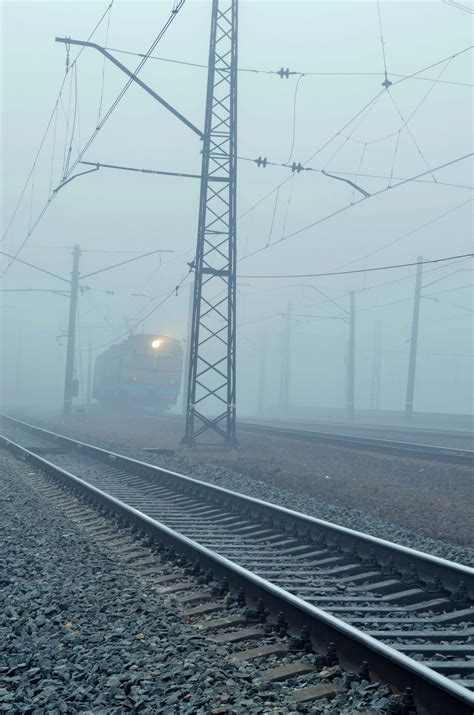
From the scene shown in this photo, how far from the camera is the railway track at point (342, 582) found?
4.55 metres

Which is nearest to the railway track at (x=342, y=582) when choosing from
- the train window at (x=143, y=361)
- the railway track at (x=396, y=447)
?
Result: the railway track at (x=396, y=447)

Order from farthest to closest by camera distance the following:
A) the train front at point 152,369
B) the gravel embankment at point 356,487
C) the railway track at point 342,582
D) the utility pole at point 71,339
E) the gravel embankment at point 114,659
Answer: the utility pole at point 71,339, the train front at point 152,369, the gravel embankment at point 356,487, the railway track at point 342,582, the gravel embankment at point 114,659

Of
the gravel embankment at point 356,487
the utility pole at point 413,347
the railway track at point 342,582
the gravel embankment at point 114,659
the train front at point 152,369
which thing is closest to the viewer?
the gravel embankment at point 114,659

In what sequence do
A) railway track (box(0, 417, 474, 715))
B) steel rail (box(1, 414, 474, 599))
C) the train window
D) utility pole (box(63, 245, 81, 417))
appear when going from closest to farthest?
railway track (box(0, 417, 474, 715)), steel rail (box(1, 414, 474, 599)), the train window, utility pole (box(63, 245, 81, 417))

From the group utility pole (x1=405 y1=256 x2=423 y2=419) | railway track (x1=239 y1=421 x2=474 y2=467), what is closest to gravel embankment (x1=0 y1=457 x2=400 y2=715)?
railway track (x1=239 y1=421 x2=474 y2=467)

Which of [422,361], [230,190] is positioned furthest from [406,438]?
[422,361]

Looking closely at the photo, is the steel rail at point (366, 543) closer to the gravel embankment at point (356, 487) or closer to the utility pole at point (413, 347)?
the gravel embankment at point (356, 487)

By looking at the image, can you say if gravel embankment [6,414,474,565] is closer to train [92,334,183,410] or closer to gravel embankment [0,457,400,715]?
gravel embankment [0,457,400,715]

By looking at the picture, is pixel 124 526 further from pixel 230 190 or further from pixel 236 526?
pixel 230 190

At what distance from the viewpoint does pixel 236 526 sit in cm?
988

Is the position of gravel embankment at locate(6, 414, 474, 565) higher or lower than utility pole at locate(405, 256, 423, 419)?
lower

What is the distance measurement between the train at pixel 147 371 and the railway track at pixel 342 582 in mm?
28922

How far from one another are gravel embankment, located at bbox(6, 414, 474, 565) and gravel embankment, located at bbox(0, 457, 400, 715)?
355 cm

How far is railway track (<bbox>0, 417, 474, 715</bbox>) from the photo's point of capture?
455 centimetres
